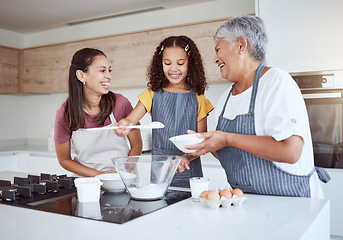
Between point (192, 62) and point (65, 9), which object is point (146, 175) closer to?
point (192, 62)

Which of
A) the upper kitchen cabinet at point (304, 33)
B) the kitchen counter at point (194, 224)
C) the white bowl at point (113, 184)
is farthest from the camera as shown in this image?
the upper kitchen cabinet at point (304, 33)

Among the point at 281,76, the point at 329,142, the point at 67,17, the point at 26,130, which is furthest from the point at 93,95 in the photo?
the point at 26,130

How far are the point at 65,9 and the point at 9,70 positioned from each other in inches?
47.3

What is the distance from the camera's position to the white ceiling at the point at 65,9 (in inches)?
134

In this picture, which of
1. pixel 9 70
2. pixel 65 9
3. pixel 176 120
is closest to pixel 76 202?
pixel 176 120

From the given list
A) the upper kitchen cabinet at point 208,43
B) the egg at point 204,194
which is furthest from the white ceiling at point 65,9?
the egg at point 204,194

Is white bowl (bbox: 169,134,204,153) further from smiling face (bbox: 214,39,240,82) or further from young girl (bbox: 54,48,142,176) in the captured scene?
young girl (bbox: 54,48,142,176)

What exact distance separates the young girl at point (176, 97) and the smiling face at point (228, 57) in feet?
1.14

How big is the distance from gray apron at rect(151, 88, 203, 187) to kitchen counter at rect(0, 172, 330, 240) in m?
0.66

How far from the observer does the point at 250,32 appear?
1385 mm

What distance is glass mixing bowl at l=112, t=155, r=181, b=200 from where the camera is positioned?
121cm

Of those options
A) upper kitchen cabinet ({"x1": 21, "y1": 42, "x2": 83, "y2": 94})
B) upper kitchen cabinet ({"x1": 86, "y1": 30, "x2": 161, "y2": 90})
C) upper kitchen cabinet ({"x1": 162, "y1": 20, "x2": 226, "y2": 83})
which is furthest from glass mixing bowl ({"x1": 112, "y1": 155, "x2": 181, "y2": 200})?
upper kitchen cabinet ({"x1": 21, "y1": 42, "x2": 83, "y2": 94})

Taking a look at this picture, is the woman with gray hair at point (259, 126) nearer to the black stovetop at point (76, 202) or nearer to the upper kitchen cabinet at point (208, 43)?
the black stovetop at point (76, 202)

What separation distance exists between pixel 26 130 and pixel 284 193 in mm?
4263
